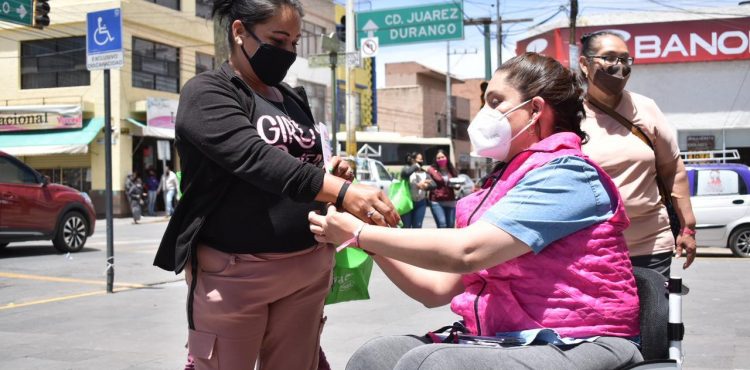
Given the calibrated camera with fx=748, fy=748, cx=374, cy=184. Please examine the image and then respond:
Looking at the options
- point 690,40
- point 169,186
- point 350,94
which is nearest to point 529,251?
point 350,94

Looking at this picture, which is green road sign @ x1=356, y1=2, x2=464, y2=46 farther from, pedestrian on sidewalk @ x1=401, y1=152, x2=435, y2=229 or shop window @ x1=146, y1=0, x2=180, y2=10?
shop window @ x1=146, y1=0, x2=180, y2=10

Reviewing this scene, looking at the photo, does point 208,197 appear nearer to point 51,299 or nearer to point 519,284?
point 519,284

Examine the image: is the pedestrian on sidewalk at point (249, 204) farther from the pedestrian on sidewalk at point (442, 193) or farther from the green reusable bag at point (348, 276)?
the pedestrian on sidewalk at point (442, 193)

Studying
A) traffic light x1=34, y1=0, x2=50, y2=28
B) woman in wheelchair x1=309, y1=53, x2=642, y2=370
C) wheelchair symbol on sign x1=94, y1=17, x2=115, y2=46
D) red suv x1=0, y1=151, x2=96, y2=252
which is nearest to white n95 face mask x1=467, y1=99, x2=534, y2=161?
woman in wheelchair x1=309, y1=53, x2=642, y2=370

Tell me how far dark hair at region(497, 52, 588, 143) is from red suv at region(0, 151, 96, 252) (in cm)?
1131

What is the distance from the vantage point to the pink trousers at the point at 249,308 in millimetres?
2473

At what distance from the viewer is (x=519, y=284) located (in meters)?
2.20

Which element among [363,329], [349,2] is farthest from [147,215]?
[363,329]

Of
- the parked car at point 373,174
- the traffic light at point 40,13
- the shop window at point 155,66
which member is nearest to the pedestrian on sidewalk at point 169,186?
the shop window at point 155,66

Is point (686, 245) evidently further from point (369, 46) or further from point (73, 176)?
point (73, 176)

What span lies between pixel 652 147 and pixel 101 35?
20.9ft

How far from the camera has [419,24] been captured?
1975 cm

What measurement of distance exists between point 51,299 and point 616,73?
6.60 metres

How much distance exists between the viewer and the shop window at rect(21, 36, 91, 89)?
89.2 ft
